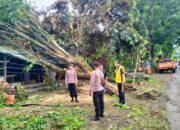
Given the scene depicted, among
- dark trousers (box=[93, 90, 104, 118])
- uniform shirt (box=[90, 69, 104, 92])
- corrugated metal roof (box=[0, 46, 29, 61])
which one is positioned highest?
corrugated metal roof (box=[0, 46, 29, 61])

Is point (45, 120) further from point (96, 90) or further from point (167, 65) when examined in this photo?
point (167, 65)

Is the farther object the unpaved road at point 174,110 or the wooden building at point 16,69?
the wooden building at point 16,69

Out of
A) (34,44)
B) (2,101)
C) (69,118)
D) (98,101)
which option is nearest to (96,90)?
(98,101)

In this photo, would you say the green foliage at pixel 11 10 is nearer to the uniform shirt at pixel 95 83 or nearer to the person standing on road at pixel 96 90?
the person standing on road at pixel 96 90

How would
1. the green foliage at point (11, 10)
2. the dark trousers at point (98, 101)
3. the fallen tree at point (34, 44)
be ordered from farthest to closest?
the fallen tree at point (34, 44) < the green foliage at point (11, 10) < the dark trousers at point (98, 101)

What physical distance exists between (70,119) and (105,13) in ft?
37.3

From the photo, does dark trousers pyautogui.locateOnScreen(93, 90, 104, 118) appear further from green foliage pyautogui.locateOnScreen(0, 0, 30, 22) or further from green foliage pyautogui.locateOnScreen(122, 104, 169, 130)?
green foliage pyautogui.locateOnScreen(0, 0, 30, 22)

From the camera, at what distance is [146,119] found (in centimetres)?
1110

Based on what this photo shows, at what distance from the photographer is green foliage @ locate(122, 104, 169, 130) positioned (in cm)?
1002

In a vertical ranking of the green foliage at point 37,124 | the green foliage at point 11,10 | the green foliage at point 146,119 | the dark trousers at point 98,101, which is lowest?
the green foliage at point 146,119

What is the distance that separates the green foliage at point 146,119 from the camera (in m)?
10.0

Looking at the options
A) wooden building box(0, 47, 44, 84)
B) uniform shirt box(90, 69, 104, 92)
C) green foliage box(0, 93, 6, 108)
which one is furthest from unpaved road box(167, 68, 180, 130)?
wooden building box(0, 47, 44, 84)

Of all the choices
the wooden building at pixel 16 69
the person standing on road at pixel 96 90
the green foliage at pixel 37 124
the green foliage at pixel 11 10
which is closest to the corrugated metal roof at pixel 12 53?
the wooden building at pixel 16 69

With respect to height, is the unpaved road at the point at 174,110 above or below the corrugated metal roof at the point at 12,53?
below
